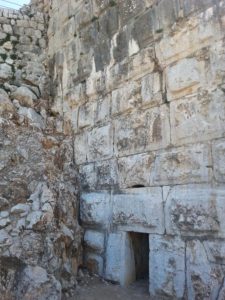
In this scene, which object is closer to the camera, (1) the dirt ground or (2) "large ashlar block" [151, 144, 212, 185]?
(2) "large ashlar block" [151, 144, 212, 185]

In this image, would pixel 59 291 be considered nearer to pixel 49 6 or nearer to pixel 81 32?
pixel 81 32

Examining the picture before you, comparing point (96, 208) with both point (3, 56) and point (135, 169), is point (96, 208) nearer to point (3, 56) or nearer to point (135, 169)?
point (135, 169)

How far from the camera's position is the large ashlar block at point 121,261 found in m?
4.17

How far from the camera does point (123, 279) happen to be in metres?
4.16

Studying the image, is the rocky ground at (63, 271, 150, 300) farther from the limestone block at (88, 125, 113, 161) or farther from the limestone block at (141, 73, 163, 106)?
the limestone block at (141, 73, 163, 106)

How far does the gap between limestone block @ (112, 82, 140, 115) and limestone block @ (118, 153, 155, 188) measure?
605 millimetres

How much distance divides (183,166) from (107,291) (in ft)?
5.46

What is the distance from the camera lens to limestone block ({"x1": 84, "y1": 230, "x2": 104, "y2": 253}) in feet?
14.8

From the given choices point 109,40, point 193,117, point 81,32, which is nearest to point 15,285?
point 193,117

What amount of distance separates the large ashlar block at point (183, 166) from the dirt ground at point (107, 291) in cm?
118

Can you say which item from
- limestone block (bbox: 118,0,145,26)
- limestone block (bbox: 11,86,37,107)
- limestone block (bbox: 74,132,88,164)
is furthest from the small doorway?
limestone block (bbox: 11,86,37,107)

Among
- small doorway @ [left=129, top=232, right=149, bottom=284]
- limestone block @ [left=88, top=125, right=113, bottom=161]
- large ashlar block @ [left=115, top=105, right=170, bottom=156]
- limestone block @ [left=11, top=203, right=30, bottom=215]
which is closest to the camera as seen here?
large ashlar block @ [left=115, top=105, right=170, bottom=156]

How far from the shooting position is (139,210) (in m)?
4.03

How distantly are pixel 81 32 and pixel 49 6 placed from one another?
4.88ft
